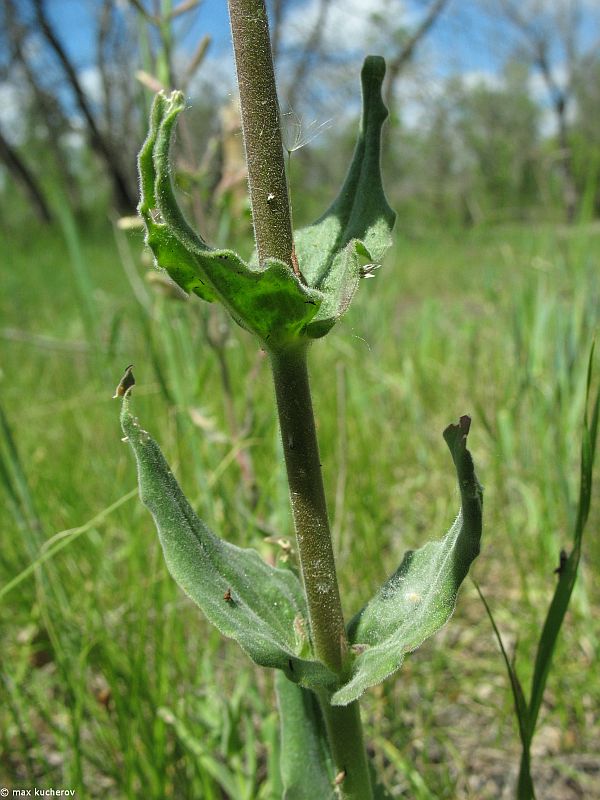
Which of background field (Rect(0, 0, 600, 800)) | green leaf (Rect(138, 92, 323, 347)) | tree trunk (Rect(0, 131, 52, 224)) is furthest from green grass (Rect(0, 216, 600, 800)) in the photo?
tree trunk (Rect(0, 131, 52, 224))

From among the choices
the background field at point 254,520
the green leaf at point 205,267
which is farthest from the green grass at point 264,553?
the green leaf at point 205,267

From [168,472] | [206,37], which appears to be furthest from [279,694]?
[206,37]

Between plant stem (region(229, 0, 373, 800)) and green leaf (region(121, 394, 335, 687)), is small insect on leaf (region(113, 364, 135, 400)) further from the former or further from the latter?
plant stem (region(229, 0, 373, 800))

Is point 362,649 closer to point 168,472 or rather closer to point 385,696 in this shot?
point 168,472

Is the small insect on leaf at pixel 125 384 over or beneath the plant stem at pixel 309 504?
over

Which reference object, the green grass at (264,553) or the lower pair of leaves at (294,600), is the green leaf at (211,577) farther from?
the green grass at (264,553)

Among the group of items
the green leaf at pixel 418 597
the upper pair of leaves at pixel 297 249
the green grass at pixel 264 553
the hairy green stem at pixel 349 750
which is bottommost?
the green grass at pixel 264 553

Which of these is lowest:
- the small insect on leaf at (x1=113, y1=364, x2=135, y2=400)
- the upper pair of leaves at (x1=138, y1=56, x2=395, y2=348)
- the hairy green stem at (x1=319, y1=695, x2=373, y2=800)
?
the hairy green stem at (x1=319, y1=695, x2=373, y2=800)
